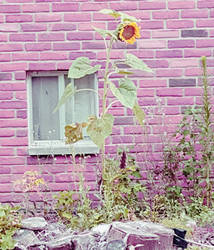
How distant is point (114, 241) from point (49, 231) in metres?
0.66

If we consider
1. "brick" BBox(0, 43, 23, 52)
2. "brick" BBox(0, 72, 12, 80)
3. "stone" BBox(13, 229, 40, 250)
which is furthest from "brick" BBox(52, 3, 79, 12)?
"stone" BBox(13, 229, 40, 250)

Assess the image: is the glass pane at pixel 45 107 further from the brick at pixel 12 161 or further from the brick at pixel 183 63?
the brick at pixel 183 63

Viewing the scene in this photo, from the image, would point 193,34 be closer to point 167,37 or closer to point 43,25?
point 167,37

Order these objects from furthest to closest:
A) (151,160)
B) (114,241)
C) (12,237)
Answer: (151,160) → (12,237) → (114,241)

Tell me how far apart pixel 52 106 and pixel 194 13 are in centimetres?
181

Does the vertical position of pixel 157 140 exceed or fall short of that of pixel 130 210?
it exceeds it

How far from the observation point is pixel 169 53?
470 centimetres

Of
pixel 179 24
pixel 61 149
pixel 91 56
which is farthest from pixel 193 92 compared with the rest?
pixel 61 149

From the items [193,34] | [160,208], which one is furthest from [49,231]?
[193,34]

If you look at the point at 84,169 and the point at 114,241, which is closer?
the point at 114,241

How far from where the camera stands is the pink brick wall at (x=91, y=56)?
467cm

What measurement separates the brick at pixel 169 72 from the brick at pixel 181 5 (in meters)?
0.66

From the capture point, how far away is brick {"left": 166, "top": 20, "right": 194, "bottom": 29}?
4688mm

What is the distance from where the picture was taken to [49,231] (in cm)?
364
